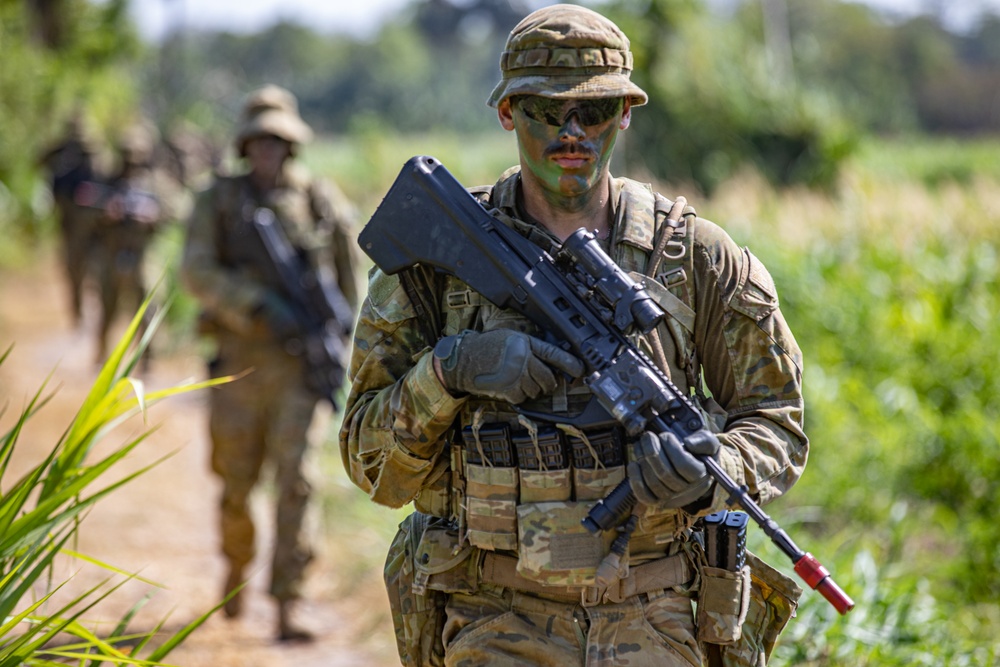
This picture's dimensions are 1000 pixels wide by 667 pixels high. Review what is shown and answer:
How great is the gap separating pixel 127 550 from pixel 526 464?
17.7 ft

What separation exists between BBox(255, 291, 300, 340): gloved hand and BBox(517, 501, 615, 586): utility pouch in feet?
11.4

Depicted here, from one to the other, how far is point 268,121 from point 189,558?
3.01 metres

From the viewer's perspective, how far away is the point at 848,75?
163 ft

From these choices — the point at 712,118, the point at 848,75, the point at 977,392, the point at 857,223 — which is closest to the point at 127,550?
the point at 977,392

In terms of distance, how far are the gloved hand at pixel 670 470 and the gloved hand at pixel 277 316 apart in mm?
3694

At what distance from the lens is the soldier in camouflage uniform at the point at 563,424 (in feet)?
9.19

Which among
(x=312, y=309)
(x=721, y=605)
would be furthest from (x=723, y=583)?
(x=312, y=309)

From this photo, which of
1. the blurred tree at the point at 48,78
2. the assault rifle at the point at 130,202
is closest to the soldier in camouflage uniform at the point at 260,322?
the assault rifle at the point at 130,202

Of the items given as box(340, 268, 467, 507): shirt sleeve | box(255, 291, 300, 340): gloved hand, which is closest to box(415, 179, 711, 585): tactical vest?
box(340, 268, 467, 507): shirt sleeve

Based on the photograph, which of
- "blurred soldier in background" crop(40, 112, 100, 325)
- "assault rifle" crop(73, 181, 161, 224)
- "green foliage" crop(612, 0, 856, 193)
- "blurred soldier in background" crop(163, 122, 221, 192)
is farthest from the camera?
"blurred soldier in background" crop(163, 122, 221, 192)

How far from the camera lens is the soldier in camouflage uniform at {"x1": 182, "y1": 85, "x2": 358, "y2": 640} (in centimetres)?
609

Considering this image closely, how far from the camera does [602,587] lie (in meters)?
2.79

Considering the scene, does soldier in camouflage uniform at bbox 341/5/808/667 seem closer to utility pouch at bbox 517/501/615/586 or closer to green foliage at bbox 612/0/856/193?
utility pouch at bbox 517/501/615/586

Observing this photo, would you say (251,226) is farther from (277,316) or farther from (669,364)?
(669,364)
